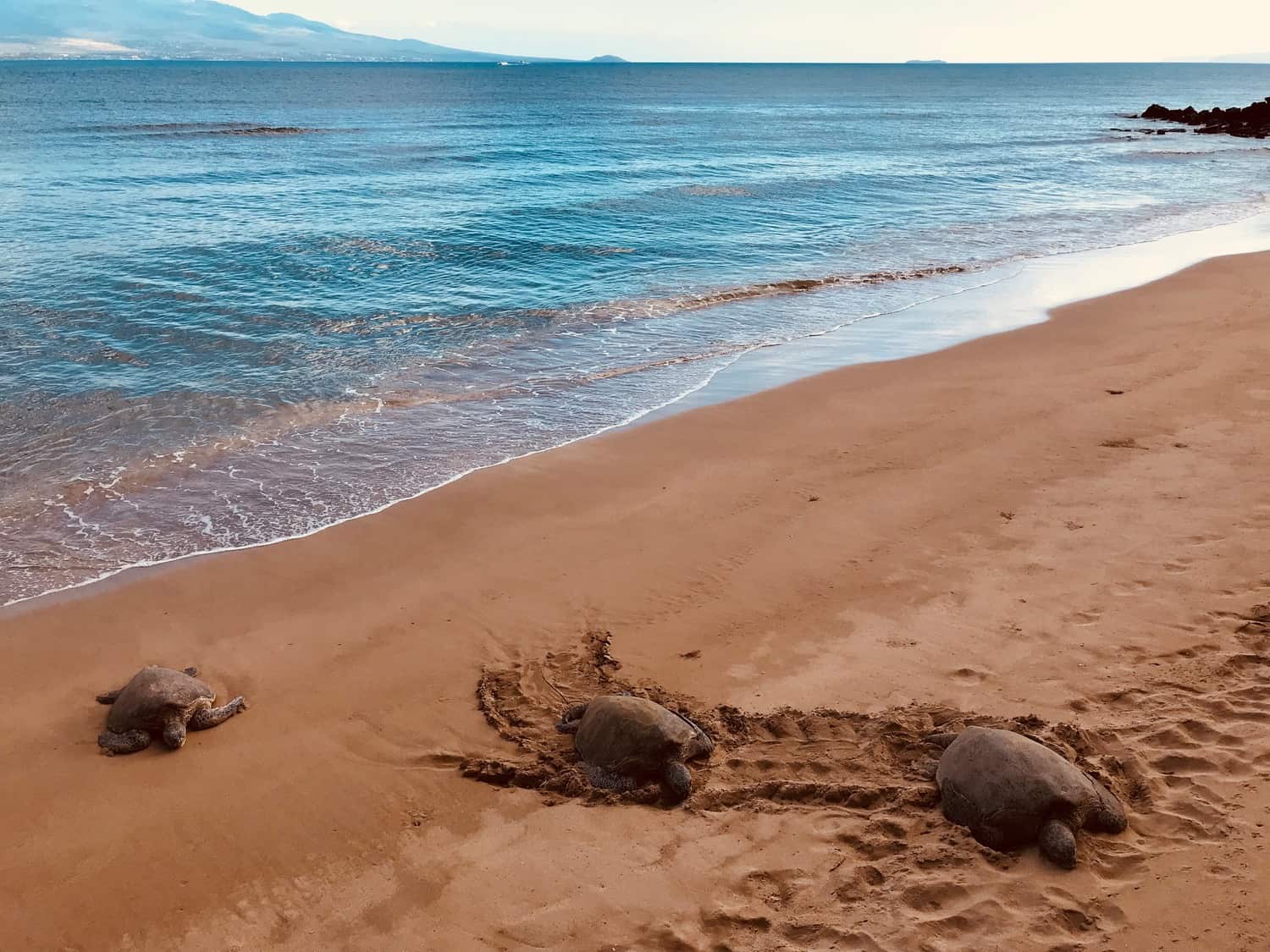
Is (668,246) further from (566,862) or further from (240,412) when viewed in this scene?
(566,862)

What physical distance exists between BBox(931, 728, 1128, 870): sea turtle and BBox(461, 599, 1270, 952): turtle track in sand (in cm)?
9

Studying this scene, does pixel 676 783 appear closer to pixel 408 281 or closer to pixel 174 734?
pixel 174 734

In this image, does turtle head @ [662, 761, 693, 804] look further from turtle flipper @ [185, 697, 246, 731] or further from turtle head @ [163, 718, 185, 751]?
turtle head @ [163, 718, 185, 751]

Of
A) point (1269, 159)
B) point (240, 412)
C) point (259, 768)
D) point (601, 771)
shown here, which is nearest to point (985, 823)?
point (601, 771)

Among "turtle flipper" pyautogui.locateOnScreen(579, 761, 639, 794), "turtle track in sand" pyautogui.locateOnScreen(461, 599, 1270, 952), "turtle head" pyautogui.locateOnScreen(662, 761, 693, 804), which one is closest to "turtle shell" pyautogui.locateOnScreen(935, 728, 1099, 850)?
"turtle track in sand" pyautogui.locateOnScreen(461, 599, 1270, 952)

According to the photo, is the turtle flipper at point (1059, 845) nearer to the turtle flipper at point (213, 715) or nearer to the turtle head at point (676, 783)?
the turtle head at point (676, 783)

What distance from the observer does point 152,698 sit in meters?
5.52

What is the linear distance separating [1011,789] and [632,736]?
2078mm

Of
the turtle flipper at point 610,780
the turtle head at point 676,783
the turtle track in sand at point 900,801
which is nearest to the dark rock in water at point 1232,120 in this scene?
the turtle track in sand at point 900,801

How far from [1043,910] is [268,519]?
23.8 ft

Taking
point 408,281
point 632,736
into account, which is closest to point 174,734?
point 632,736

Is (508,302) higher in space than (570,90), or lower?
lower

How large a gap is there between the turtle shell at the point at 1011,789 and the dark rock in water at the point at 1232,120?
62500 millimetres

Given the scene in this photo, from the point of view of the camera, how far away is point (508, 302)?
16.6 m
